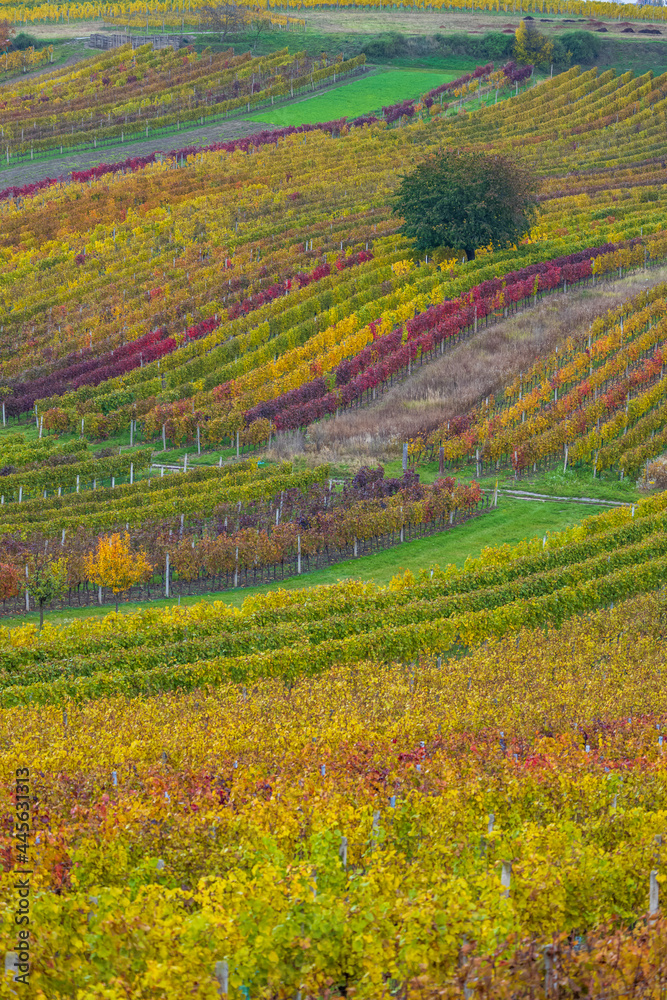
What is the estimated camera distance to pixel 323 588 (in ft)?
130

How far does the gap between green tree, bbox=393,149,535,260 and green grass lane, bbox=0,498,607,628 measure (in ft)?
111

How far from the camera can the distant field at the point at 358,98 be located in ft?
409

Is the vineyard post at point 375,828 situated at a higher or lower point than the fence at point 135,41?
lower

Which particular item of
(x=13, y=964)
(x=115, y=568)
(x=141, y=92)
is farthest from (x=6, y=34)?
(x=13, y=964)

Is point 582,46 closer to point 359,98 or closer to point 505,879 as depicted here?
point 359,98

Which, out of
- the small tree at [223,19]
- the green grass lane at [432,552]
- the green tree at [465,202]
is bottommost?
the green grass lane at [432,552]

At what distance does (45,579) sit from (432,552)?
16.2 metres

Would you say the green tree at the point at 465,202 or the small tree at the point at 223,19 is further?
the small tree at the point at 223,19

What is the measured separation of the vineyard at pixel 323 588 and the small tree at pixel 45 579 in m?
0.25

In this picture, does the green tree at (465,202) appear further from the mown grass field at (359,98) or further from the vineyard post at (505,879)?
the vineyard post at (505,879)

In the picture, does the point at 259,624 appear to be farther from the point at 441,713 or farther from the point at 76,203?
the point at 76,203

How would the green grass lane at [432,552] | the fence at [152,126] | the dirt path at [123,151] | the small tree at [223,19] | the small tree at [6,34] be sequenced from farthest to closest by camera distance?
the small tree at [223,19], the small tree at [6,34], the fence at [152,126], the dirt path at [123,151], the green grass lane at [432,552]

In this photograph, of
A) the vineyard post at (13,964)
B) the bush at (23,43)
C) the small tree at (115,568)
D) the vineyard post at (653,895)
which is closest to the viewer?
the vineyard post at (13,964)

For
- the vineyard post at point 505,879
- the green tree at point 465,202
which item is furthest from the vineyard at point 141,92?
the vineyard post at point 505,879
